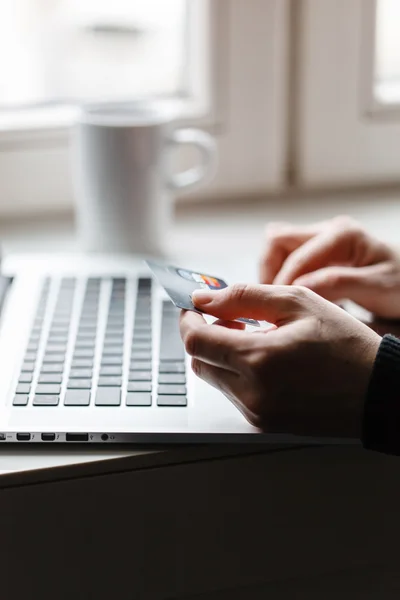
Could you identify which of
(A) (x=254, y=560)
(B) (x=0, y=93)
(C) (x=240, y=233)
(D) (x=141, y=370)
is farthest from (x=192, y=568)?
(B) (x=0, y=93)

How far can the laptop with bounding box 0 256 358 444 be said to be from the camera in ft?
1.88

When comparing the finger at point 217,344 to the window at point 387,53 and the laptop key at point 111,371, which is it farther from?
the window at point 387,53

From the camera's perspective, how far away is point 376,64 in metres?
1.12

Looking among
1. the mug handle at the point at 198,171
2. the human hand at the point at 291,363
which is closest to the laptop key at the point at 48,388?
the human hand at the point at 291,363

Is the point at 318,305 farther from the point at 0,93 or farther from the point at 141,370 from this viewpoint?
the point at 0,93

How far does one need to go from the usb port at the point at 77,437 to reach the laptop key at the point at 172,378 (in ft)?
0.28

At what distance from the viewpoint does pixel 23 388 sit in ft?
2.04

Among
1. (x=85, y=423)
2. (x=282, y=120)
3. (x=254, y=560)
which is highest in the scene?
(x=282, y=120)

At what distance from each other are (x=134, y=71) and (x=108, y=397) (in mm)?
591

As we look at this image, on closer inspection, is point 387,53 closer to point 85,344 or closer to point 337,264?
point 337,264

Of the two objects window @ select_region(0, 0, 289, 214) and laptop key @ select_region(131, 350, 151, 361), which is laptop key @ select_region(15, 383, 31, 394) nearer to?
laptop key @ select_region(131, 350, 151, 361)

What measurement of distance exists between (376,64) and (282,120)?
0.47 feet

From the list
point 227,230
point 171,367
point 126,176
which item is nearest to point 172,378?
point 171,367

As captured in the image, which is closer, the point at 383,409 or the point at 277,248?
the point at 383,409
